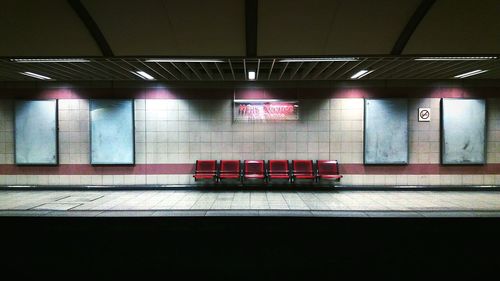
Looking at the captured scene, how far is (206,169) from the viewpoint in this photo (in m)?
8.27

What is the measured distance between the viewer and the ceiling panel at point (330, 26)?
3.96 metres

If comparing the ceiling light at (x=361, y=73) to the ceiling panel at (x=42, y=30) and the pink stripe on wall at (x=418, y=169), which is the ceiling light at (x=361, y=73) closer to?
the pink stripe on wall at (x=418, y=169)

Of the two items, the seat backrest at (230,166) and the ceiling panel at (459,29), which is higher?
the ceiling panel at (459,29)

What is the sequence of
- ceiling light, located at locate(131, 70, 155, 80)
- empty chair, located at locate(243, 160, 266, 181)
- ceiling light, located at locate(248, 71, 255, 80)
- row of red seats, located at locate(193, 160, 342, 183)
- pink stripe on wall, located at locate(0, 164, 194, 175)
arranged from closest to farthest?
ceiling light, located at locate(131, 70, 155, 80) → ceiling light, located at locate(248, 71, 255, 80) → row of red seats, located at locate(193, 160, 342, 183) → empty chair, located at locate(243, 160, 266, 181) → pink stripe on wall, located at locate(0, 164, 194, 175)

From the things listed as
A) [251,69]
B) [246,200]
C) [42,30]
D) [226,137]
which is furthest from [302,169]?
[42,30]

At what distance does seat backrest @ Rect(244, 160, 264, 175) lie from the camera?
8.19 metres

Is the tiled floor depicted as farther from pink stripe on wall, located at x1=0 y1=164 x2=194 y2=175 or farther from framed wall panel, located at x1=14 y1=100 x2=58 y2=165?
framed wall panel, located at x1=14 y1=100 x2=58 y2=165

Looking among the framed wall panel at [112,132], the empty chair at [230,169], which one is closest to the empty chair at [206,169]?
the empty chair at [230,169]

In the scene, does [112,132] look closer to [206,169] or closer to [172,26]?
[206,169]

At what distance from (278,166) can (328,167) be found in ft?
4.88

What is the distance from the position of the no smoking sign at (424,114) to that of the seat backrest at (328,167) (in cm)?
286
